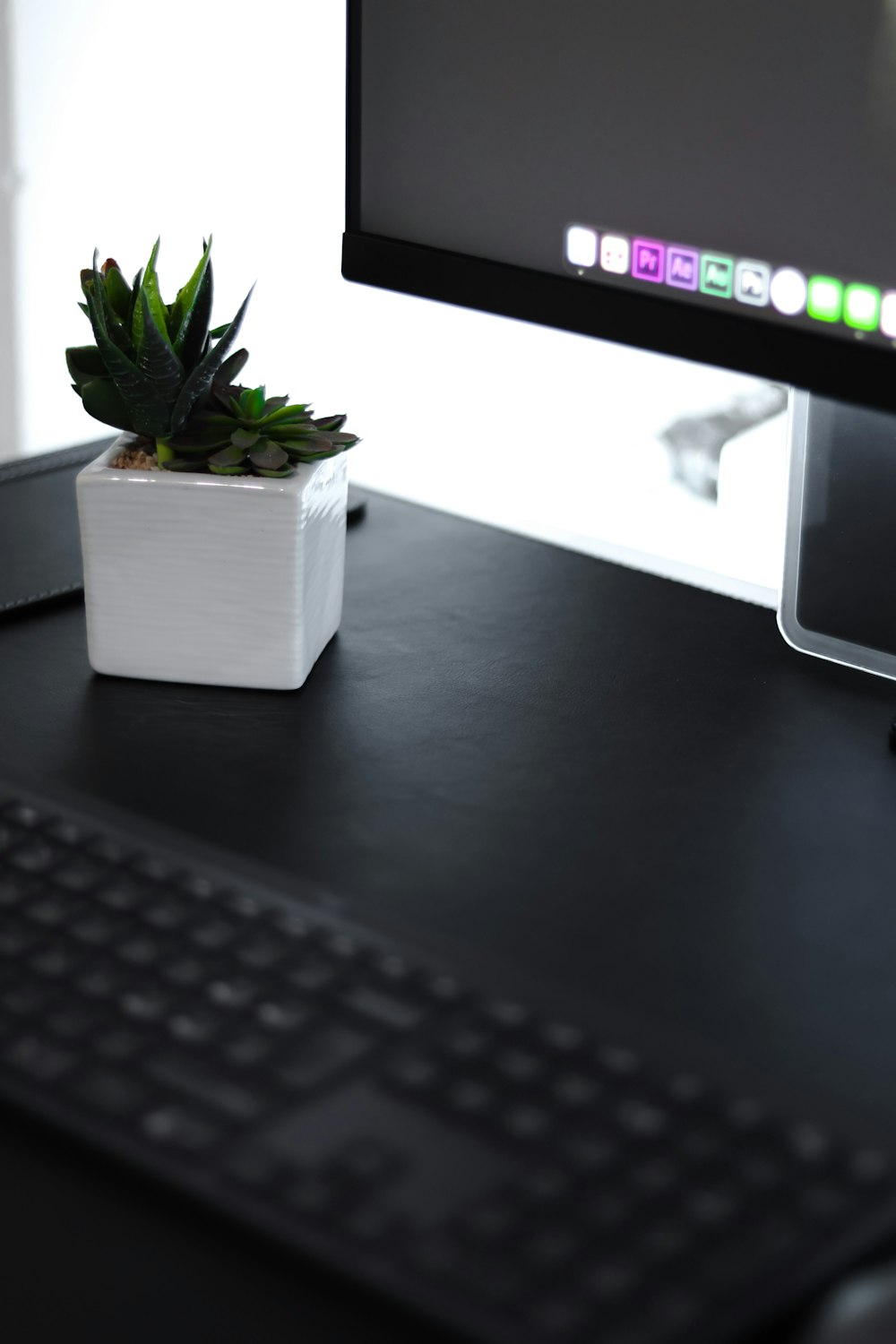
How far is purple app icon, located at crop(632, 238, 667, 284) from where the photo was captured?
75 centimetres

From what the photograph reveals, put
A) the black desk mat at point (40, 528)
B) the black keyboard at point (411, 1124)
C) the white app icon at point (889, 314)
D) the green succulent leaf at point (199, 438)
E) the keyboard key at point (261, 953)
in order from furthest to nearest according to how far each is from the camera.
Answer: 1. the black desk mat at point (40, 528)
2. the green succulent leaf at point (199, 438)
3. the white app icon at point (889, 314)
4. the keyboard key at point (261, 953)
5. the black keyboard at point (411, 1124)

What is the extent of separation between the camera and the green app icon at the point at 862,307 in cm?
68

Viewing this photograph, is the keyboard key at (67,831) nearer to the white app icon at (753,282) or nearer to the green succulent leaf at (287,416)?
the green succulent leaf at (287,416)

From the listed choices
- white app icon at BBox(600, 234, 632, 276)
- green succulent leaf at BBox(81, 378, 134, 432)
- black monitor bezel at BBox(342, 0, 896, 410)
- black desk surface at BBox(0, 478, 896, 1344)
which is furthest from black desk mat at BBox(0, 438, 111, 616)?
white app icon at BBox(600, 234, 632, 276)

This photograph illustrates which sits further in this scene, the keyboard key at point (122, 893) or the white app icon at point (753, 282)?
the white app icon at point (753, 282)

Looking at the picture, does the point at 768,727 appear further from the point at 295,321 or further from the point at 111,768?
the point at 295,321

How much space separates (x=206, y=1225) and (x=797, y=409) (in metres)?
0.55

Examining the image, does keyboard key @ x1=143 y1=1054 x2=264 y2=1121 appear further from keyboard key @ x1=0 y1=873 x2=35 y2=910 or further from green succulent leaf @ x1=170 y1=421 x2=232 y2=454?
green succulent leaf @ x1=170 y1=421 x2=232 y2=454

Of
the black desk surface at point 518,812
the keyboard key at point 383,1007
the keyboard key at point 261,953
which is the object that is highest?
the keyboard key at point 261,953

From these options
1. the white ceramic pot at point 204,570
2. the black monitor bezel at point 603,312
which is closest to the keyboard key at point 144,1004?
the white ceramic pot at point 204,570

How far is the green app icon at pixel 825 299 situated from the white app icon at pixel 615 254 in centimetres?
10

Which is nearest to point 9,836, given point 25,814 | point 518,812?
point 25,814

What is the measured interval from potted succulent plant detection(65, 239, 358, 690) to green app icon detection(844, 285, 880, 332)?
261 millimetres

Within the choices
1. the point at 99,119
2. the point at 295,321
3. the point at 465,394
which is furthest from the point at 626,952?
the point at 99,119
